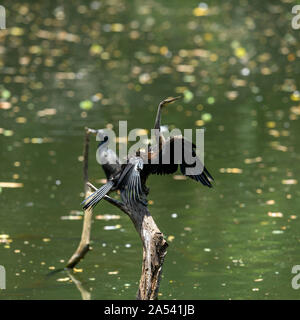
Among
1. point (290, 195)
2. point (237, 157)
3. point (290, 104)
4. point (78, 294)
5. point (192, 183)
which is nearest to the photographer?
point (78, 294)

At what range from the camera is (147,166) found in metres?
6.76

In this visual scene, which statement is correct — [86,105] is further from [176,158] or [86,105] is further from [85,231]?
[176,158]

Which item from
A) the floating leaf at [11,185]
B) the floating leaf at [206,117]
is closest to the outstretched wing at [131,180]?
the floating leaf at [11,185]

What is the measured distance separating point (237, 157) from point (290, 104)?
3.06 m

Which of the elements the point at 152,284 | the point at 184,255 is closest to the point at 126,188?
the point at 152,284

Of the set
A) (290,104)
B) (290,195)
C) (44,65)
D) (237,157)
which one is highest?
(44,65)

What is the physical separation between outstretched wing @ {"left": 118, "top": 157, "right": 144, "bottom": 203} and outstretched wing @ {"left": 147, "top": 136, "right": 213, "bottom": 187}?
16cm

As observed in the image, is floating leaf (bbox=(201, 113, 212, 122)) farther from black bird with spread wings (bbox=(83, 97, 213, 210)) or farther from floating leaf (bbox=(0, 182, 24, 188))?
black bird with spread wings (bbox=(83, 97, 213, 210))

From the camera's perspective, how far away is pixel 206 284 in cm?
793

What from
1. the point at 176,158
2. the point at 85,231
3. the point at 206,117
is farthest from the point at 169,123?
the point at 176,158

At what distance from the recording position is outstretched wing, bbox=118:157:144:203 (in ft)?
21.5

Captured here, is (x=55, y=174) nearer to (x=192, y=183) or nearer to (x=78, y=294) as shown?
(x=192, y=183)

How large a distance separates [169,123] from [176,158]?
671 cm

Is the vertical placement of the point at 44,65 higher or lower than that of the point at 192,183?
higher
